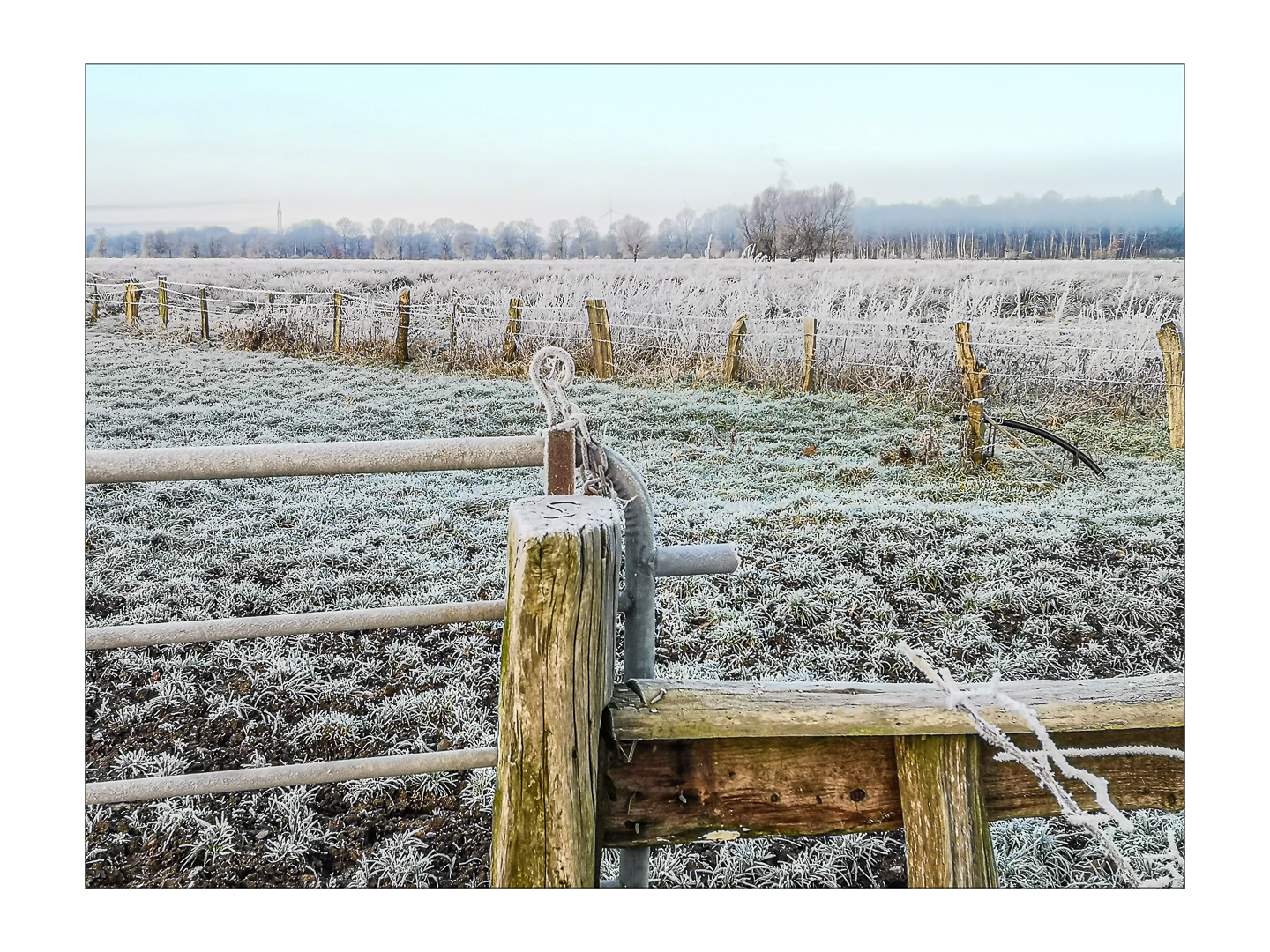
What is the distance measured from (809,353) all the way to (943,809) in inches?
114

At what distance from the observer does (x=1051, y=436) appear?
11.5 ft

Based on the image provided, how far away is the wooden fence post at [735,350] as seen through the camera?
11.4 feet

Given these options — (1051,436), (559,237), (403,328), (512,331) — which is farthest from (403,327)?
(1051,436)

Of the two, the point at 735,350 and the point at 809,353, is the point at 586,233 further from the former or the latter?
the point at 809,353

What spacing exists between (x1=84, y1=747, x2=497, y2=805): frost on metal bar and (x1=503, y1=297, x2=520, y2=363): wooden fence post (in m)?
2.07

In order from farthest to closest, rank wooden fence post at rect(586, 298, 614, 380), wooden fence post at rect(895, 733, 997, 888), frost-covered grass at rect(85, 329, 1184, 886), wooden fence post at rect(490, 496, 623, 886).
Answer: wooden fence post at rect(586, 298, 614, 380)
frost-covered grass at rect(85, 329, 1184, 886)
wooden fence post at rect(895, 733, 997, 888)
wooden fence post at rect(490, 496, 623, 886)

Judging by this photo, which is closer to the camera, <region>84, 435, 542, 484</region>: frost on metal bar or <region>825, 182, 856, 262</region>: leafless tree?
<region>84, 435, 542, 484</region>: frost on metal bar

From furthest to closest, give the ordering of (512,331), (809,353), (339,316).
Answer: (809,353), (512,331), (339,316)

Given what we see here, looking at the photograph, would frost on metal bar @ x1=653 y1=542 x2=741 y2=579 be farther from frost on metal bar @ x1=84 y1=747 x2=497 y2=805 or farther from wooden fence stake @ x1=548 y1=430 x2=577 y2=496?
frost on metal bar @ x1=84 y1=747 x2=497 y2=805

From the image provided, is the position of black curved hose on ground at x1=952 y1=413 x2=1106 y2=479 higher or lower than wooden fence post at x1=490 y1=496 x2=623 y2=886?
higher

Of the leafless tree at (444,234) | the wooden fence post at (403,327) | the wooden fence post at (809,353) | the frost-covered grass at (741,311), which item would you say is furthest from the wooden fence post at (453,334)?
the wooden fence post at (809,353)

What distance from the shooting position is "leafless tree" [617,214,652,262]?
283 centimetres

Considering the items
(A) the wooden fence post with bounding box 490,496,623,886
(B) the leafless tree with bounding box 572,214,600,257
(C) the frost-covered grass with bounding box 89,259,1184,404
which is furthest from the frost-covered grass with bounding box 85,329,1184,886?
(A) the wooden fence post with bounding box 490,496,623,886

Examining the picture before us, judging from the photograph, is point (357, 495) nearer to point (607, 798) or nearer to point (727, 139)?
point (727, 139)
